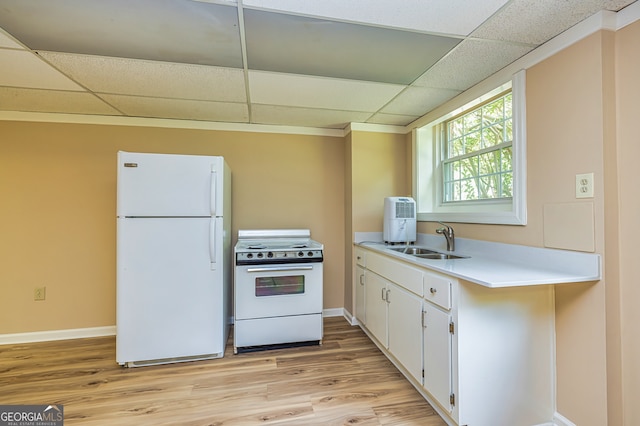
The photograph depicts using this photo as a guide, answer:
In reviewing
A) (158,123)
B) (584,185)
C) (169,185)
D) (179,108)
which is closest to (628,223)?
(584,185)

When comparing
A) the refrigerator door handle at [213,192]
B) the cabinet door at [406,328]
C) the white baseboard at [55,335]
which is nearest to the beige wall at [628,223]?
the cabinet door at [406,328]

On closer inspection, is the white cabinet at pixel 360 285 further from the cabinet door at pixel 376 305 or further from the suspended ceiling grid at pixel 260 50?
the suspended ceiling grid at pixel 260 50

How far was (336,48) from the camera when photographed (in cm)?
175

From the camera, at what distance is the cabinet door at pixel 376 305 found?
7.72ft

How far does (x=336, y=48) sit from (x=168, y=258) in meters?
2.03

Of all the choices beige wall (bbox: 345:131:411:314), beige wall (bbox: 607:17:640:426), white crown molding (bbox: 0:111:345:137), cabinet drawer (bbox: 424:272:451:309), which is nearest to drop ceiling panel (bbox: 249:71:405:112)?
beige wall (bbox: 345:131:411:314)

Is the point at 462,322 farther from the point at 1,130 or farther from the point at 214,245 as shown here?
the point at 1,130

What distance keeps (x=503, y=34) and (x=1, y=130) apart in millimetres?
4270

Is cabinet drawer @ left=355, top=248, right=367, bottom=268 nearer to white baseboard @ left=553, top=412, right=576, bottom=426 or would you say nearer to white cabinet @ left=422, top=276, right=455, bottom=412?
white cabinet @ left=422, top=276, right=455, bottom=412

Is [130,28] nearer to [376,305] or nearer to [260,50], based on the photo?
[260,50]

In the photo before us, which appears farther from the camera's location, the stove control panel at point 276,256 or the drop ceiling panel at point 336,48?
the stove control panel at point 276,256

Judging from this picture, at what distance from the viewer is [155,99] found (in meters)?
2.49

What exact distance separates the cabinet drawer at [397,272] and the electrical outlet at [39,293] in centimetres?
321

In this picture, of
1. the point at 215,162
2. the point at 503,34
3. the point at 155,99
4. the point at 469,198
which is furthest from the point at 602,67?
the point at 155,99
